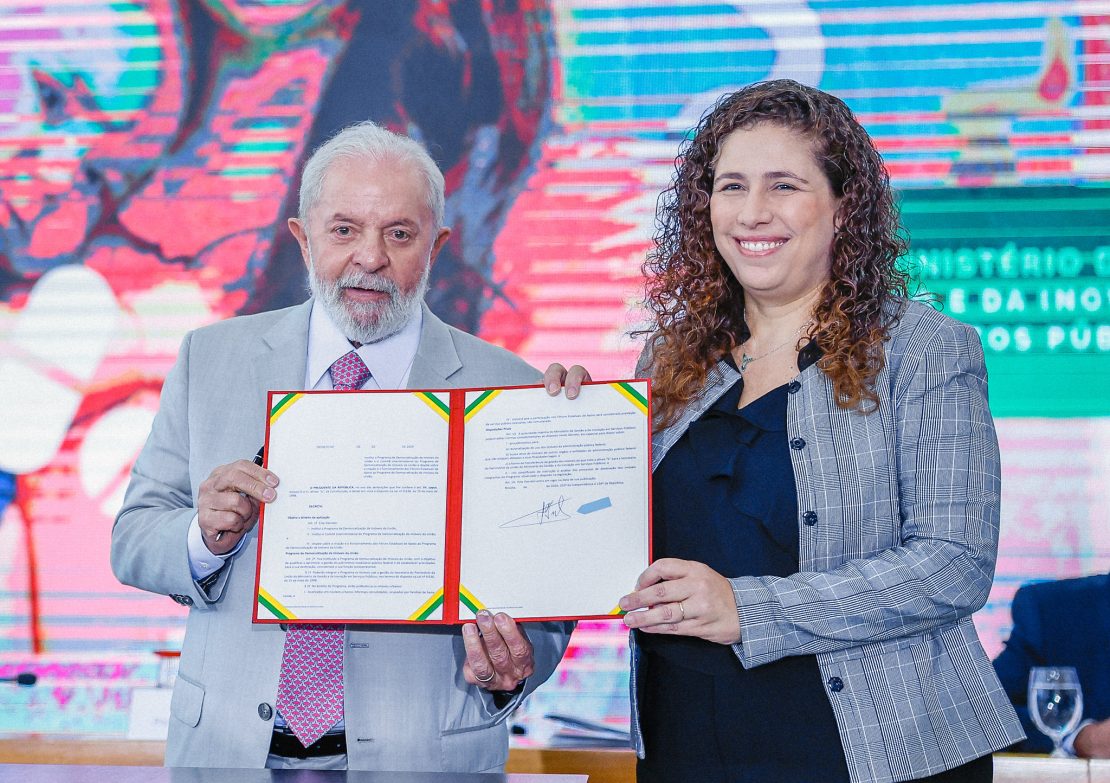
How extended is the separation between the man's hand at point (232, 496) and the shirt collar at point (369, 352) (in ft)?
1.21

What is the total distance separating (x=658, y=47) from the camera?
3689 millimetres

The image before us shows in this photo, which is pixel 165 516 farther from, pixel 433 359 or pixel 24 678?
pixel 24 678

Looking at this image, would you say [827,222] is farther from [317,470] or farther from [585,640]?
[585,640]

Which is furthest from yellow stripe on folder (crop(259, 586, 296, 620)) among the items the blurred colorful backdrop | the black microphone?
the black microphone

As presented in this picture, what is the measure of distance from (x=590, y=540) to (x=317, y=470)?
0.52 metres

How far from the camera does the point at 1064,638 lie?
3379 mm

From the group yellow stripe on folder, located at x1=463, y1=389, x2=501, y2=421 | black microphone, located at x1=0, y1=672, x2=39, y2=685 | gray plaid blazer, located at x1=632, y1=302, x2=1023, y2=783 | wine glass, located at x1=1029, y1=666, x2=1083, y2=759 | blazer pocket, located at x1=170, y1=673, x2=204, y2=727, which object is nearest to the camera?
gray plaid blazer, located at x1=632, y1=302, x2=1023, y2=783

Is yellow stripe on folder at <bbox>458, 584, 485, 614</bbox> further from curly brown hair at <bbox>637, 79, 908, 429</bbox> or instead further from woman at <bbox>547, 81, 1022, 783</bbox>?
curly brown hair at <bbox>637, 79, 908, 429</bbox>

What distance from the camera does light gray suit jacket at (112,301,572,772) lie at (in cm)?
208

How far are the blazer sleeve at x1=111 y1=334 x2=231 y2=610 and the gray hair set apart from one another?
1.44ft

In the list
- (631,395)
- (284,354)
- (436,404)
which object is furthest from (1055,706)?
(284,354)

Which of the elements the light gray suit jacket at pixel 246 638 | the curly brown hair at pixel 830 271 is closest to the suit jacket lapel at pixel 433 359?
the light gray suit jacket at pixel 246 638

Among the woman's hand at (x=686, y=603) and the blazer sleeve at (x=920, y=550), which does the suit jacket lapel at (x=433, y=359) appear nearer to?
the woman's hand at (x=686, y=603)

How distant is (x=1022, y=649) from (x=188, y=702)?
2525mm
